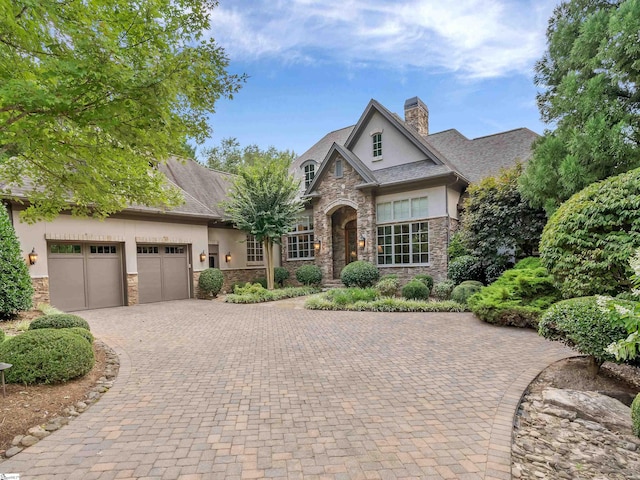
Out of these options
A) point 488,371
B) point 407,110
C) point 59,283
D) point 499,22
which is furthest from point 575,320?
point 407,110

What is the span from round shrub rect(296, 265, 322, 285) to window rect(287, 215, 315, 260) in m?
1.45

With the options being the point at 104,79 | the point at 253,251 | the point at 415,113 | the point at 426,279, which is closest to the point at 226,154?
the point at 253,251

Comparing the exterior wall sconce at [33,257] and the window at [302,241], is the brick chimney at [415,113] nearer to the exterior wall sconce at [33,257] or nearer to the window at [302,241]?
the window at [302,241]

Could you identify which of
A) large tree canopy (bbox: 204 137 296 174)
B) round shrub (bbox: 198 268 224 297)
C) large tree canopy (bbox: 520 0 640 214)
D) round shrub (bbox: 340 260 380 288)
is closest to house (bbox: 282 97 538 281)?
round shrub (bbox: 340 260 380 288)

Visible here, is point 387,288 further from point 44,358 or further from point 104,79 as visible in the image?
point 104,79

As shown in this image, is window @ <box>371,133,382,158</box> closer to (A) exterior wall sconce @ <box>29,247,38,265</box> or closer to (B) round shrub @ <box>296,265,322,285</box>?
(B) round shrub @ <box>296,265,322,285</box>

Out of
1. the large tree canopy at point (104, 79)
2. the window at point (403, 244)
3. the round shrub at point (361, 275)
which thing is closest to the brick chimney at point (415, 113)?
the window at point (403, 244)

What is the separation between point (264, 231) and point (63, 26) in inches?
422

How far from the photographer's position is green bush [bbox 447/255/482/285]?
11.2 metres

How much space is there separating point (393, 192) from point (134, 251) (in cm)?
1044

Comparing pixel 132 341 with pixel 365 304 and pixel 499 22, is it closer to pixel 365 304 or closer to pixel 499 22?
pixel 365 304

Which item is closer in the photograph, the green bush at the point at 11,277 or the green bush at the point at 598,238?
the green bush at the point at 598,238

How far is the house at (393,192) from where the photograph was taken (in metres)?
13.1

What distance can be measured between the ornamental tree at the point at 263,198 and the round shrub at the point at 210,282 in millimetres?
2296
